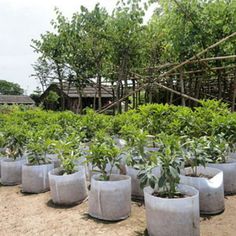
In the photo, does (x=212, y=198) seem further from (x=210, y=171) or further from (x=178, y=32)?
(x=178, y=32)

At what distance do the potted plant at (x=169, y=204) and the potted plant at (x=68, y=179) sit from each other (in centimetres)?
141

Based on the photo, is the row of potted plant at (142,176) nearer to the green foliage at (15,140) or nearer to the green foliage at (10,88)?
the green foliage at (15,140)

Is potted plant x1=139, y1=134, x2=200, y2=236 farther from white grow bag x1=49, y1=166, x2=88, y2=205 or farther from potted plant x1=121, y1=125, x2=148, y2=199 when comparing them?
white grow bag x1=49, y1=166, x2=88, y2=205

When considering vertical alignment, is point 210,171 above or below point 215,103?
below

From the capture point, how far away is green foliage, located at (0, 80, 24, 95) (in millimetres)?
78256

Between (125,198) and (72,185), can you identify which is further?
(72,185)

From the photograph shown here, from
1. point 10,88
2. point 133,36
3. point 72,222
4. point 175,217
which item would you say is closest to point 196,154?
point 175,217

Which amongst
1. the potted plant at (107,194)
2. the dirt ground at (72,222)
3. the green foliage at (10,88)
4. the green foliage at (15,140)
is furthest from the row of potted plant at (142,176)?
the green foliage at (10,88)

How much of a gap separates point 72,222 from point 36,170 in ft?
5.26

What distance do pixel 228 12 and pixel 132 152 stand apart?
6849 millimetres

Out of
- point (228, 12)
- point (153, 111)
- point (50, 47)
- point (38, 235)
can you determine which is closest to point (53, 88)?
point (50, 47)

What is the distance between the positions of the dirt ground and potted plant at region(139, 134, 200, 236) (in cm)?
30

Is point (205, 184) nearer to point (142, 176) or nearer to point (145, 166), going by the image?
point (145, 166)

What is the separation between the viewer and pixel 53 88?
3081cm
